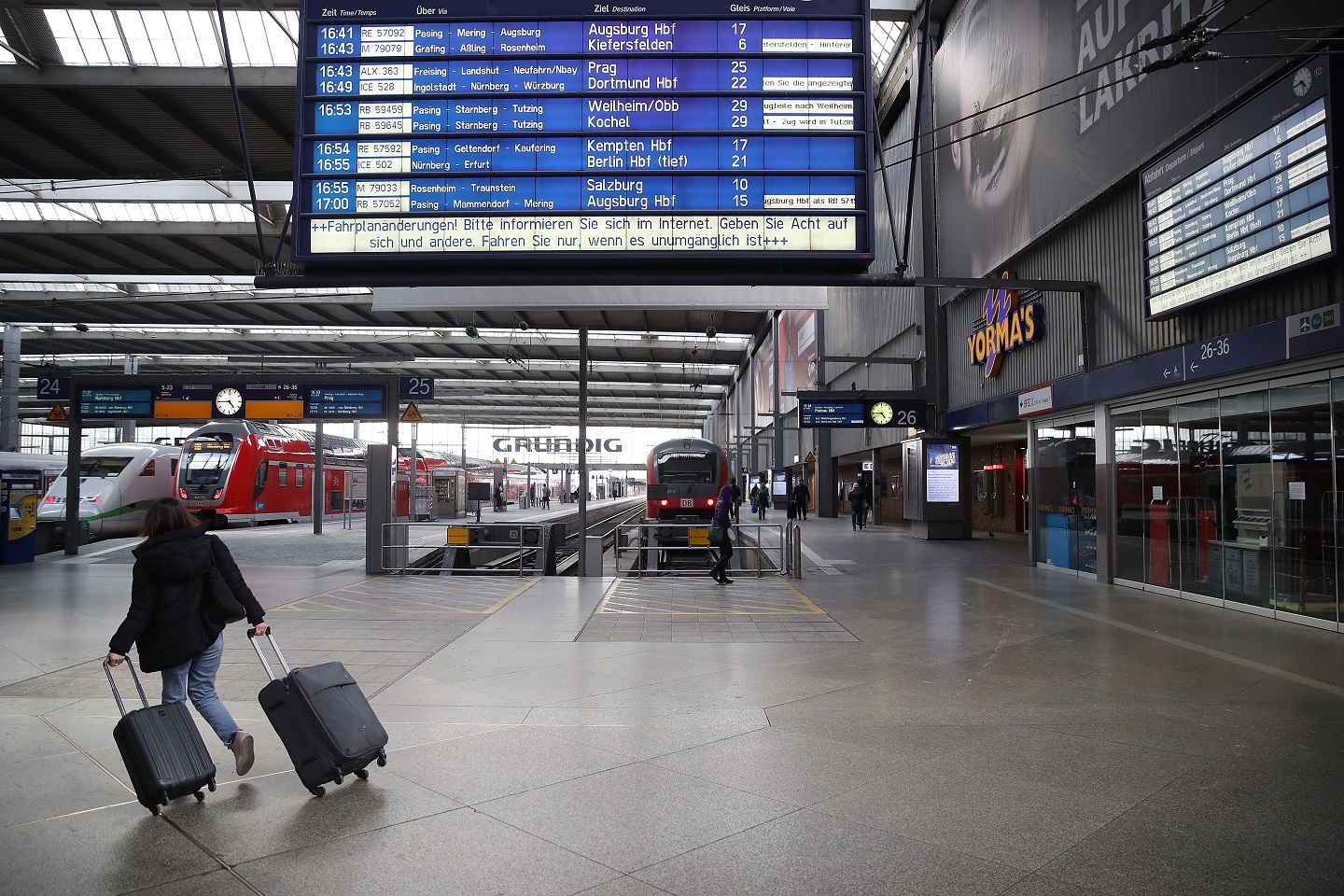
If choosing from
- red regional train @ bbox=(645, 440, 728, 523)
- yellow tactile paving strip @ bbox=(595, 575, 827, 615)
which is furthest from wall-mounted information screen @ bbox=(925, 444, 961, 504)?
yellow tactile paving strip @ bbox=(595, 575, 827, 615)

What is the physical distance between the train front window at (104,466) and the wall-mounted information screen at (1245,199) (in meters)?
28.5

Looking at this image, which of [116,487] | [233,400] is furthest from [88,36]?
[116,487]

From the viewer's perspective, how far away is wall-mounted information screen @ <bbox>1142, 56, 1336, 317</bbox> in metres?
8.12

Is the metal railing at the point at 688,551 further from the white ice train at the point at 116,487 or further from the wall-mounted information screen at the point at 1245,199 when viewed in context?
the white ice train at the point at 116,487

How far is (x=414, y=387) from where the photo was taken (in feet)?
53.5

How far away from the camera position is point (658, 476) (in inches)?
1048

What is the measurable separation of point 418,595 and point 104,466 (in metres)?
20.1

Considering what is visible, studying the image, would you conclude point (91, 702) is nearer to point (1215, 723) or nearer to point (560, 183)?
point (560, 183)

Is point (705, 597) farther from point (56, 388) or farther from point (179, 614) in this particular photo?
point (56, 388)

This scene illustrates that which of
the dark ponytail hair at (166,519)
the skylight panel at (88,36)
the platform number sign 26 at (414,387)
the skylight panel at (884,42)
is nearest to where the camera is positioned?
the dark ponytail hair at (166,519)

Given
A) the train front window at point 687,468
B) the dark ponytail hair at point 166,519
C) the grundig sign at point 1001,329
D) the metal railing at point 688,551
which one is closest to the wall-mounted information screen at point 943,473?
the grundig sign at point 1001,329

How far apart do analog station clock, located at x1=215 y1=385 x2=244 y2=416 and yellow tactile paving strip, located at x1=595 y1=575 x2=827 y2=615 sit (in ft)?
28.3

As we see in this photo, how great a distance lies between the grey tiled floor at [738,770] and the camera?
351 centimetres

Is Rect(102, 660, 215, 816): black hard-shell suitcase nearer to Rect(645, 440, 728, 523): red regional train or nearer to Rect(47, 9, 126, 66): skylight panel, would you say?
Rect(47, 9, 126, 66): skylight panel
